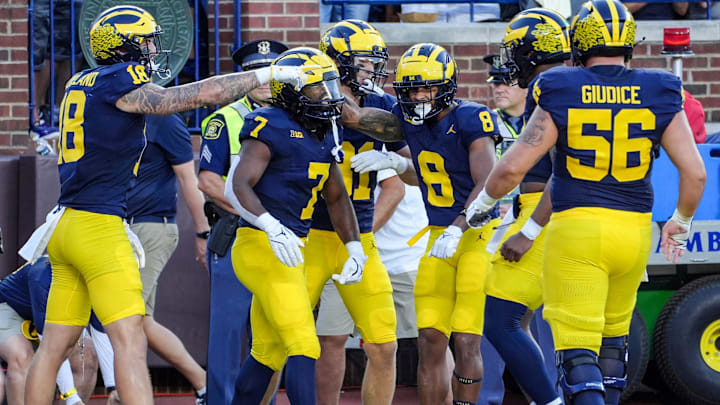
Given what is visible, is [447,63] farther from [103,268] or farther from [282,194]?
[103,268]

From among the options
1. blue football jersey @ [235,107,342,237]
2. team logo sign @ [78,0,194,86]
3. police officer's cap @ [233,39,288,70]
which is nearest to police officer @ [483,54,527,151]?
police officer's cap @ [233,39,288,70]

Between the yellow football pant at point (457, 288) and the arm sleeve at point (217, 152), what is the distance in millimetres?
1286

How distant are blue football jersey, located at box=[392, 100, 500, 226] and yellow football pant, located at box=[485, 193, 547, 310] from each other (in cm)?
34

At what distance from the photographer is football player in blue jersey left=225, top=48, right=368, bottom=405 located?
568cm

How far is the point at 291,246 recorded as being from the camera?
18.5 feet

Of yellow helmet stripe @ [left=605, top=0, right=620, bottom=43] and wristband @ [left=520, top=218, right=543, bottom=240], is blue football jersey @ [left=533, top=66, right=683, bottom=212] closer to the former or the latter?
yellow helmet stripe @ [left=605, top=0, right=620, bottom=43]

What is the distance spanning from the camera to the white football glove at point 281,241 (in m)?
5.63

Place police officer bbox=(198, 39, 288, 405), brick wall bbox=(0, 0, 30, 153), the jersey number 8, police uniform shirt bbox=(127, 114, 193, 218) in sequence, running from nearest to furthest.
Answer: the jersey number 8
police officer bbox=(198, 39, 288, 405)
police uniform shirt bbox=(127, 114, 193, 218)
brick wall bbox=(0, 0, 30, 153)

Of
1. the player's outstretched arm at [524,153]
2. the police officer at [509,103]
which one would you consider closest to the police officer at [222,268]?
the police officer at [509,103]

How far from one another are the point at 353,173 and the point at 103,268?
4.52 ft

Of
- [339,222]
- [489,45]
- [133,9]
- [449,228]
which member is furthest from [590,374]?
[489,45]

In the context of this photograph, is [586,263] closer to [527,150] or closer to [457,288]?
[527,150]

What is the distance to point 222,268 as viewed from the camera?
691cm

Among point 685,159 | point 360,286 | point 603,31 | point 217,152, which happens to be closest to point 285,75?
point 360,286
